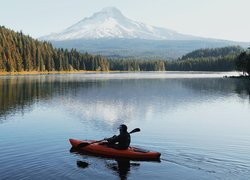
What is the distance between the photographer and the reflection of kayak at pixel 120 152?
80.4ft

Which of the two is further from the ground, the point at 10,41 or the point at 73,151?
the point at 10,41

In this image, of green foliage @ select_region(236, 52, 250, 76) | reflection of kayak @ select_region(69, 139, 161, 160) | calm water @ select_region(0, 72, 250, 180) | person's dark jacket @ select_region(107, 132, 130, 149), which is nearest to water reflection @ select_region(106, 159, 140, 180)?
calm water @ select_region(0, 72, 250, 180)

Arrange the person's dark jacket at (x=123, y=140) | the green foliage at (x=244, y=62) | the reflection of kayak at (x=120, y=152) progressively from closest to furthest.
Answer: the reflection of kayak at (x=120, y=152), the person's dark jacket at (x=123, y=140), the green foliage at (x=244, y=62)

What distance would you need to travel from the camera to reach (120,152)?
25375 mm

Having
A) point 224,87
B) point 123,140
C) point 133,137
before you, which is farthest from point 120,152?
point 224,87

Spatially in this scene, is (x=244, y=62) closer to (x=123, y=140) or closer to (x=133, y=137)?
(x=133, y=137)

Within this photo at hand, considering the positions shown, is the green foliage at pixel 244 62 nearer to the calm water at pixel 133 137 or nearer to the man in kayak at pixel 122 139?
the calm water at pixel 133 137

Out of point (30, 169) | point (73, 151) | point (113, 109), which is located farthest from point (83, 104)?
point (30, 169)

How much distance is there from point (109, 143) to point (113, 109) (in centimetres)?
2443

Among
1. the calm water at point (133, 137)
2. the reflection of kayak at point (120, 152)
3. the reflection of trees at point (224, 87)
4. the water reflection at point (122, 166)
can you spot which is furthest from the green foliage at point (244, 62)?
the water reflection at point (122, 166)

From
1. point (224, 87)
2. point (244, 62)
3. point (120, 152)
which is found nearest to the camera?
point (120, 152)

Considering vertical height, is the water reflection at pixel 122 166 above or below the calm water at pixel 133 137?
below

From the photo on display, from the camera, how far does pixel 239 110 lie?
5231 centimetres

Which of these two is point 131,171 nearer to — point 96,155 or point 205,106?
point 96,155
